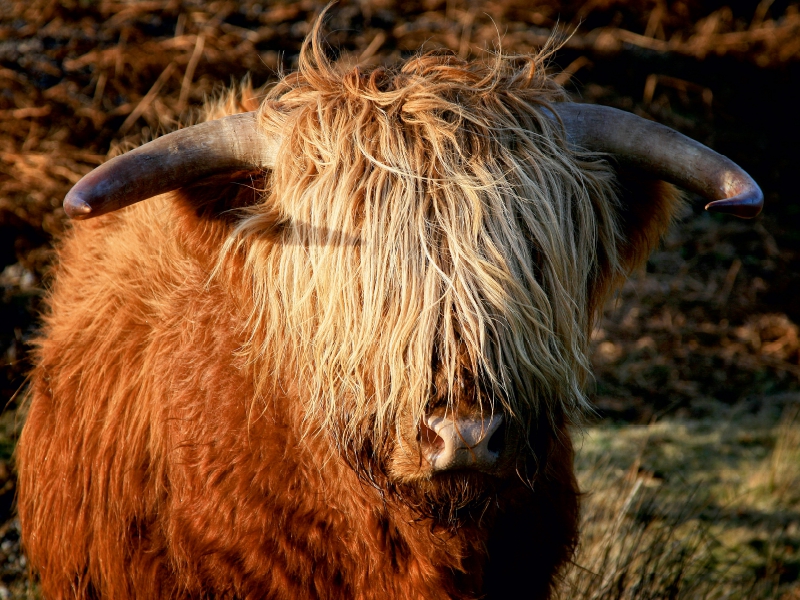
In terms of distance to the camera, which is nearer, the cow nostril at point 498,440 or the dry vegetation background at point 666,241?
the cow nostril at point 498,440

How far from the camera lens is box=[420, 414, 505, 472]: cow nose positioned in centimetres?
153

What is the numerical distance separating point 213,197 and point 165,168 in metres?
0.18

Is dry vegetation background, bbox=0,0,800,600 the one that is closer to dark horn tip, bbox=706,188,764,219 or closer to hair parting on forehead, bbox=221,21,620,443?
hair parting on forehead, bbox=221,21,620,443

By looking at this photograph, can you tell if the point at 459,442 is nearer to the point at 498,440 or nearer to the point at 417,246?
the point at 498,440

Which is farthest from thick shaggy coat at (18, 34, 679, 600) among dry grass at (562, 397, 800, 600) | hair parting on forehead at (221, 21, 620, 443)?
dry grass at (562, 397, 800, 600)

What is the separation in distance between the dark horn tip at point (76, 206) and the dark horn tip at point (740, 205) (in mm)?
1300

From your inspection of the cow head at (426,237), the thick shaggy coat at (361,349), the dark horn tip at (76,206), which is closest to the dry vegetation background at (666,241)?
the thick shaggy coat at (361,349)

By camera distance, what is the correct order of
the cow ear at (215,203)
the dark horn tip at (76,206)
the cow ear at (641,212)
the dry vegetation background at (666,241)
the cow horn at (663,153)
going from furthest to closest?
the dry vegetation background at (666,241) < the cow ear at (641,212) < the cow ear at (215,203) < the cow horn at (663,153) < the dark horn tip at (76,206)

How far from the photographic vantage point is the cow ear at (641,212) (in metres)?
2.07

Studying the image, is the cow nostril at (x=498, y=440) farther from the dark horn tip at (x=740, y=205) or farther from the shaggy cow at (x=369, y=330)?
the dark horn tip at (x=740, y=205)

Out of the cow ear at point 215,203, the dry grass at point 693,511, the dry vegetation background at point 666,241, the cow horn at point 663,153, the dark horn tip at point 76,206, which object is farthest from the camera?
the dry vegetation background at point 666,241

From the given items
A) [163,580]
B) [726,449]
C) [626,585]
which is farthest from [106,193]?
[726,449]

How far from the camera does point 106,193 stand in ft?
5.20

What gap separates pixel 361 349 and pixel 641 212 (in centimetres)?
94
